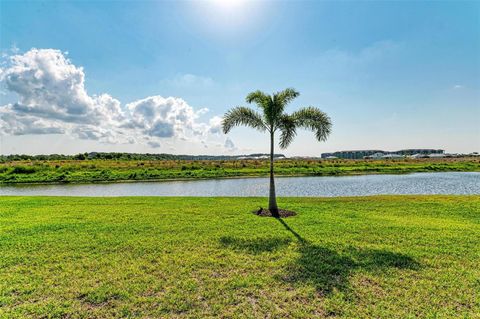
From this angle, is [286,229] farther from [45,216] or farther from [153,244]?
[45,216]

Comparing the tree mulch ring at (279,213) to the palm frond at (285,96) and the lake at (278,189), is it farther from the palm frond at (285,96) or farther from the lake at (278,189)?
the lake at (278,189)

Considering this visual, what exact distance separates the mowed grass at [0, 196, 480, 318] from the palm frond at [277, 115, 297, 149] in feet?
12.6

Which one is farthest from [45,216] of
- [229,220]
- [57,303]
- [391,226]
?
[391,226]

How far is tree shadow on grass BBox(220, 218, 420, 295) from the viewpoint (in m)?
5.16

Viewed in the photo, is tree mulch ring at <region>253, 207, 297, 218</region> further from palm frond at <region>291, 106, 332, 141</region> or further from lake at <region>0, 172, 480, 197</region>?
lake at <region>0, 172, 480, 197</region>

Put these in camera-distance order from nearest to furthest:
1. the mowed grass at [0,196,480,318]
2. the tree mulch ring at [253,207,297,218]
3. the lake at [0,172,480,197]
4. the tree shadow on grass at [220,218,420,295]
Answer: the mowed grass at [0,196,480,318]
the tree shadow on grass at [220,218,420,295]
the tree mulch ring at [253,207,297,218]
the lake at [0,172,480,197]

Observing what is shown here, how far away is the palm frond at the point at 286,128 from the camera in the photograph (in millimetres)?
12422

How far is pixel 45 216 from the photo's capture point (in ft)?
37.0

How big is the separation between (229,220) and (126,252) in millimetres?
4324

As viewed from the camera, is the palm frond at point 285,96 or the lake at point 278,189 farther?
the lake at point 278,189

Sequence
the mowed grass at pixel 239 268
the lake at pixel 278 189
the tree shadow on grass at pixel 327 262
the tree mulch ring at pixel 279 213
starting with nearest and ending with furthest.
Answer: the mowed grass at pixel 239 268 < the tree shadow on grass at pixel 327 262 < the tree mulch ring at pixel 279 213 < the lake at pixel 278 189

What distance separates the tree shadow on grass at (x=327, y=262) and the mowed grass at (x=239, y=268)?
2 cm

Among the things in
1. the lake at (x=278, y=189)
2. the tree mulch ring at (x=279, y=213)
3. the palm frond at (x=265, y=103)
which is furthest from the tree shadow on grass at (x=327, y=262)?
the lake at (x=278, y=189)

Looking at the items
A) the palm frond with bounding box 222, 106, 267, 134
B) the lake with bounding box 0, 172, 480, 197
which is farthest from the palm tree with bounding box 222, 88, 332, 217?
the lake with bounding box 0, 172, 480, 197
